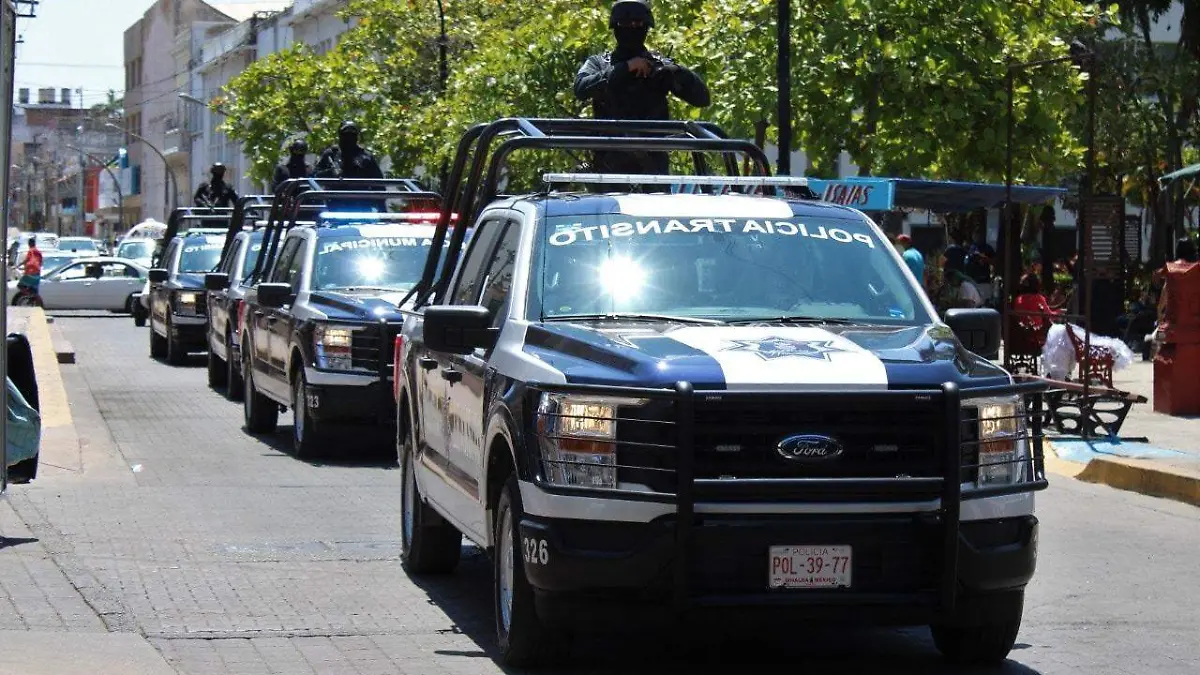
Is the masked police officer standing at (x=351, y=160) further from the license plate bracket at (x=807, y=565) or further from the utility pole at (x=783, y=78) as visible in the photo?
the license plate bracket at (x=807, y=565)

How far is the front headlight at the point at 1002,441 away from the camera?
7164 mm

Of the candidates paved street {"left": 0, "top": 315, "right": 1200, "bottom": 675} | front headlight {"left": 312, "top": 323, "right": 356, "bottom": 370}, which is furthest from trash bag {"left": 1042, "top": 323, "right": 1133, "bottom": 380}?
front headlight {"left": 312, "top": 323, "right": 356, "bottom": 370}

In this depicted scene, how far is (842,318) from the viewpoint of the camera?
8.08 metres

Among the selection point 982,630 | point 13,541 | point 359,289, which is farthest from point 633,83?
point 982,630

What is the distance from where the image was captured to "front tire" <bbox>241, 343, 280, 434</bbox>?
695 inches

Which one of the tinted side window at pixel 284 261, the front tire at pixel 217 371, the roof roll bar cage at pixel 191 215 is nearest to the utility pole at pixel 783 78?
the tinted side window at pixel 284 261

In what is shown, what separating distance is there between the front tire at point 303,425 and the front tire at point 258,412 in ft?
5.97

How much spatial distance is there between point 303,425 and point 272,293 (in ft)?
3.52

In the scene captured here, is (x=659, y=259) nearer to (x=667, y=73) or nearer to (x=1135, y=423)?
(x=667, y=73)

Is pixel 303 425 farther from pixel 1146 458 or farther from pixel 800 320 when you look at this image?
pixel 800 320

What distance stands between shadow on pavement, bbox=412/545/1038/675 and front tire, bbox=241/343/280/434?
9140 mm

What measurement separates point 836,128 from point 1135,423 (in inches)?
295

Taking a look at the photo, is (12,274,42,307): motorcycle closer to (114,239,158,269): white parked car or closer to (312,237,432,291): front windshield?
(114,239,158,269): white parked car

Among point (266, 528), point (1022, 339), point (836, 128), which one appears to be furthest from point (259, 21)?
point (266, 528)
